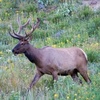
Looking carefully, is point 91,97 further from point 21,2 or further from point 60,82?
point 21,2

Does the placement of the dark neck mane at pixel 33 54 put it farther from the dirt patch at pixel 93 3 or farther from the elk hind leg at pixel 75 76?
the dirt patch at pixel 93 3

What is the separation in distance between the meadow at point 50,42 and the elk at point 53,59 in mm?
182

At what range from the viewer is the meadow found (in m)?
9.14

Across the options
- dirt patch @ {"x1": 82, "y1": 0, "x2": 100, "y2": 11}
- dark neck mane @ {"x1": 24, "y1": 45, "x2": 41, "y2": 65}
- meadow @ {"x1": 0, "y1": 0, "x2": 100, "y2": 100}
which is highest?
dark neck mane @ {"x1": 24, "y1": 45, "x2": 41, "y2": 65}

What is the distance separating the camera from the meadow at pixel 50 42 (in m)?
9.14

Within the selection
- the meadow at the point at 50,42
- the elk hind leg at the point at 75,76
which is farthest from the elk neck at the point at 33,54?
the elk hind leg at the point at 75,76

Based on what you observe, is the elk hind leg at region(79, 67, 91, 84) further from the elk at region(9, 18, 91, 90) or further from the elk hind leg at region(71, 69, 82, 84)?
the elk hind leg at region(71, 69, 82, 84)

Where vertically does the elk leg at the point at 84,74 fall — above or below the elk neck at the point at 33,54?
below

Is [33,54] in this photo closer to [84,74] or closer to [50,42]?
[84,74]

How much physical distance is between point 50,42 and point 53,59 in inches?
151

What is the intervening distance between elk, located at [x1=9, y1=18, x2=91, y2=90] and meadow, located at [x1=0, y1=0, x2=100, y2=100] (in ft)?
0.60

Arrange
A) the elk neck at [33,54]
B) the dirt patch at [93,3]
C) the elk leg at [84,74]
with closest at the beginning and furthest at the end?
the elk neck at [33,54], the elk leg at [84,74], the dirt patch at [93,3]

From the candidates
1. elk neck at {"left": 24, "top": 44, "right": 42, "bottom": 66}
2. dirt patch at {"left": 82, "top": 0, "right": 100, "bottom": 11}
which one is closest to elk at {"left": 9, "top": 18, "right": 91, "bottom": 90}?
elk neck at {"left": 24, "top": 44, "right": 42, "bottom": 66}

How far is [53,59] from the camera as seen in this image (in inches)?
428
